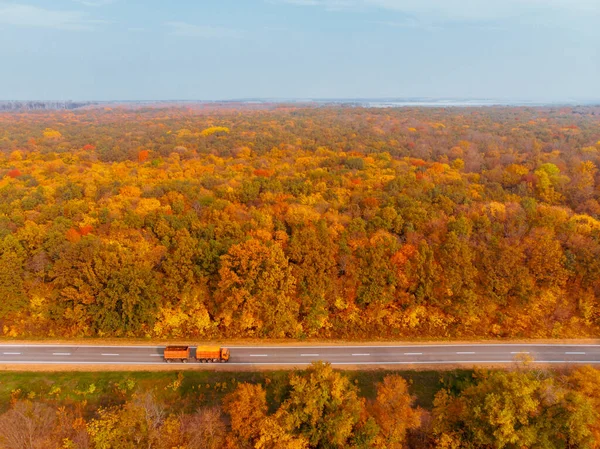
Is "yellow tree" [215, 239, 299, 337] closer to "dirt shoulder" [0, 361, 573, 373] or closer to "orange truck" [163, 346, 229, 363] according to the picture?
"orange truck" [163, 346, 229, 363]

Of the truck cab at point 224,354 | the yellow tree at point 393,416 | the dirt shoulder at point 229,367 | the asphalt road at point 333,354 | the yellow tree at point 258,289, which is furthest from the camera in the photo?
the yellow tree at point 258,289

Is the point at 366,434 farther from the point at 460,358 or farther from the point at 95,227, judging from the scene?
the point at 95,227

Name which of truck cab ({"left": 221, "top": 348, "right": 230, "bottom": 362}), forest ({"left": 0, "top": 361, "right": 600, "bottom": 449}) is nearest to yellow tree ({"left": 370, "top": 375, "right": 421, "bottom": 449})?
forest ({"left": 0, "top": 361, "right": 600, "bottom": 449})

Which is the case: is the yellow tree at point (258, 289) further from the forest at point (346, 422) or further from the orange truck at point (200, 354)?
the forest at point (346, 422)

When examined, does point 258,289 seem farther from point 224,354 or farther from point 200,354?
point 200,354

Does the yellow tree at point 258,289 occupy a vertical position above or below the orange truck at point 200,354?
above

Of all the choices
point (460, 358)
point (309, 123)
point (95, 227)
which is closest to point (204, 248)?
point (95, 227)

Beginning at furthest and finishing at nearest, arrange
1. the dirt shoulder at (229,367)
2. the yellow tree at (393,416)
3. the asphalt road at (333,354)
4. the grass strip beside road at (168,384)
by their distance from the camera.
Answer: the asphalt road at (333,354) < the dirt shoulder at (229,367) < the grass strip beside road at (168,384) < the yellow tree at (393,416)

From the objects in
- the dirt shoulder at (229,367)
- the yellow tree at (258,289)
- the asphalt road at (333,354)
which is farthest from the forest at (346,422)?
the yellow tree at (258,289)
